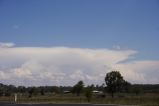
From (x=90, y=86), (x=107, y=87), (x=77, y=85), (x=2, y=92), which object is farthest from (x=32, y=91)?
(x=90, y=86)

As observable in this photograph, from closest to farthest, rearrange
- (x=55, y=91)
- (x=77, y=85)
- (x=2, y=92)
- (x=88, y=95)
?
(x=88, y=95)
(x=77, y=85)
(x=2, y=92)
(x=55, y=91)

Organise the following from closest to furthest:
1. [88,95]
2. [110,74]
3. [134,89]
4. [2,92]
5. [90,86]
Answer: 1. [88,95]
2. [90,86]
3. [110,74]
4. [2,92]
5. [134,89]

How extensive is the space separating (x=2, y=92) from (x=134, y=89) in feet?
163

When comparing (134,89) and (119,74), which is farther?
(134,89)

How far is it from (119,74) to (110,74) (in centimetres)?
276

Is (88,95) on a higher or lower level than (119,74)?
lower

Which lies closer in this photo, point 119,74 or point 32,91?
point 119,74

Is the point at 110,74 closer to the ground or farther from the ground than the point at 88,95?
farther from the ground

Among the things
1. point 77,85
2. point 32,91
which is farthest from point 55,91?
point 77,85

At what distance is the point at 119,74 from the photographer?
366ft

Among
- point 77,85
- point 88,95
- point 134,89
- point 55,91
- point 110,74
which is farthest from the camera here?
point 55,91

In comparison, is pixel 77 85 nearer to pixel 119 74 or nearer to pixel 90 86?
pixel 119 74

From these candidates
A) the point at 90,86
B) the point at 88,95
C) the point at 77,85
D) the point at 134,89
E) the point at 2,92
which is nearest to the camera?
the point at 88,95

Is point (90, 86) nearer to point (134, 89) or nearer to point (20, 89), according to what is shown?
point (134, 89)
